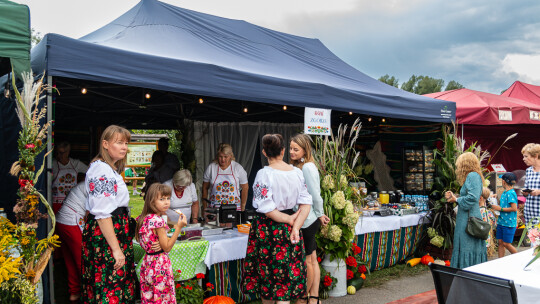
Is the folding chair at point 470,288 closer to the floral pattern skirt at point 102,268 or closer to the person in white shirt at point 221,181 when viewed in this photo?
the floral pattern skirt at point 102,268

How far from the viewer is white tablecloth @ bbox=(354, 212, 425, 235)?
4.74 metres

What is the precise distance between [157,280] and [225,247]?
92 centimetres

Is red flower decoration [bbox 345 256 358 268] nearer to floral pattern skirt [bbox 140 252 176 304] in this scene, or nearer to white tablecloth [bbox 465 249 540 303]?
white tablecloth [bbox 465 249 540 303]

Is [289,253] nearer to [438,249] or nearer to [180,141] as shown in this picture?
[438,249]

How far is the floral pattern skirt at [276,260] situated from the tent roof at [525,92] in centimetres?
1141

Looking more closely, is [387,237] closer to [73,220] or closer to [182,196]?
[182,196]

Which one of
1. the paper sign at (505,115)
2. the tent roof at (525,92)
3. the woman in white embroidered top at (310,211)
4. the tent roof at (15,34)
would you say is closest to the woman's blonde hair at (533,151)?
the paper sign at (505,115)

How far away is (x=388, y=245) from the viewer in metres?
5.25

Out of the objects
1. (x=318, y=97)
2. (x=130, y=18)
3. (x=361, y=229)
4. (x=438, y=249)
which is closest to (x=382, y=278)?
(x=361, y=229)

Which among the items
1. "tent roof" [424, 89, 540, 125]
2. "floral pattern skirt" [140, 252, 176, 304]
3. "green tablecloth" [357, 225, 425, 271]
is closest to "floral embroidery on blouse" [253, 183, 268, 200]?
"floral pattern skirt" [140, 252, 176, 304]

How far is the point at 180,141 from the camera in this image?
6891mm

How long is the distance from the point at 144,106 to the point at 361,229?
362 centimetres

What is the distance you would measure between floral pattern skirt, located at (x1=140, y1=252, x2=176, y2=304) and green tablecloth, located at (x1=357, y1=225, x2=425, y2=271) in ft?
8.61

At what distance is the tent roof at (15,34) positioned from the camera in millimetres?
2449
